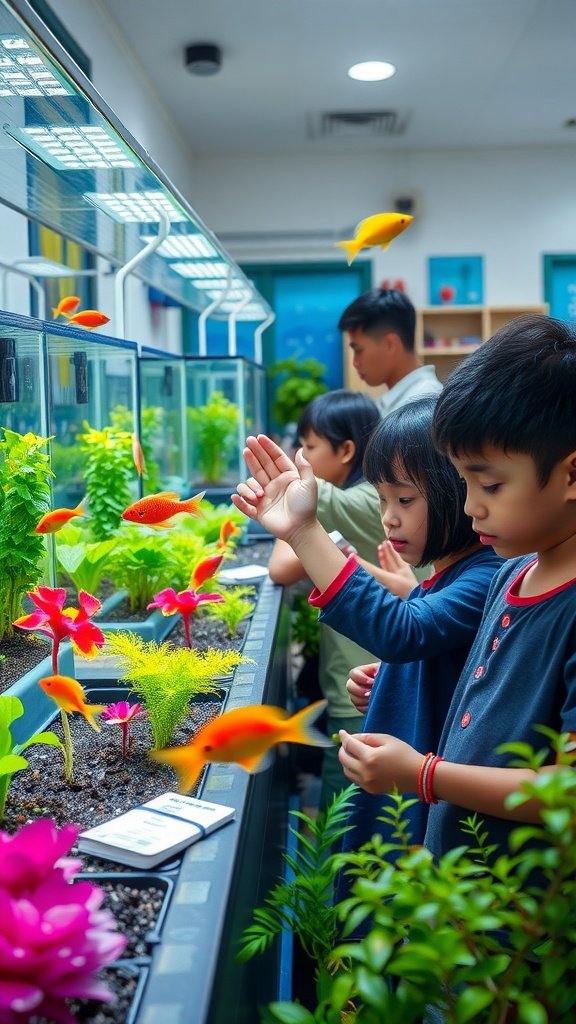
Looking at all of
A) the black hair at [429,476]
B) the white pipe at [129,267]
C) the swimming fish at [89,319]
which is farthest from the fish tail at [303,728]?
the white pipe at [129,267]

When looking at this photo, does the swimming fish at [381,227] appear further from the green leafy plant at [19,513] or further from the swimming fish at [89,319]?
the green leafy plant at [19,513]

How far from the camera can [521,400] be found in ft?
3.39

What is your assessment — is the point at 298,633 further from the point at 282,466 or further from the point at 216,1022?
the point at 216,1022

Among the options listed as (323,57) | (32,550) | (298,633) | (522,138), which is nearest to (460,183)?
(522,138)

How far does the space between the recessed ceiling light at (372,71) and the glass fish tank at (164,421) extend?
110 inches

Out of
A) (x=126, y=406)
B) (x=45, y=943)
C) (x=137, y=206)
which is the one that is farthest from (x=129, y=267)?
(x=45, y=943)

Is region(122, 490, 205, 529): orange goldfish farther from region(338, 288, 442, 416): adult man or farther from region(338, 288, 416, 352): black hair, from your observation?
region(338, 288, 416, 352): black hair

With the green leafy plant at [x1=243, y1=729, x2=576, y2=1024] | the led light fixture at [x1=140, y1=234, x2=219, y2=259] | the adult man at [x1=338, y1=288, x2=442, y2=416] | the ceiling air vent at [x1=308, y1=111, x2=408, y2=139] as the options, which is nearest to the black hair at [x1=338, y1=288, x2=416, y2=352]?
the adult man at [x1=338, y1=288, x2=442, y2=416]

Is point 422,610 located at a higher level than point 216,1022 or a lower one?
higher

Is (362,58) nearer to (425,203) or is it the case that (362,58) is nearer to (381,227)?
(425,203)

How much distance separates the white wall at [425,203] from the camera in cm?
748

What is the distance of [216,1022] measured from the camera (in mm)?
790

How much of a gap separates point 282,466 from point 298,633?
1854 millimetres

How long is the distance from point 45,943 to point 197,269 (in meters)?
3.07
